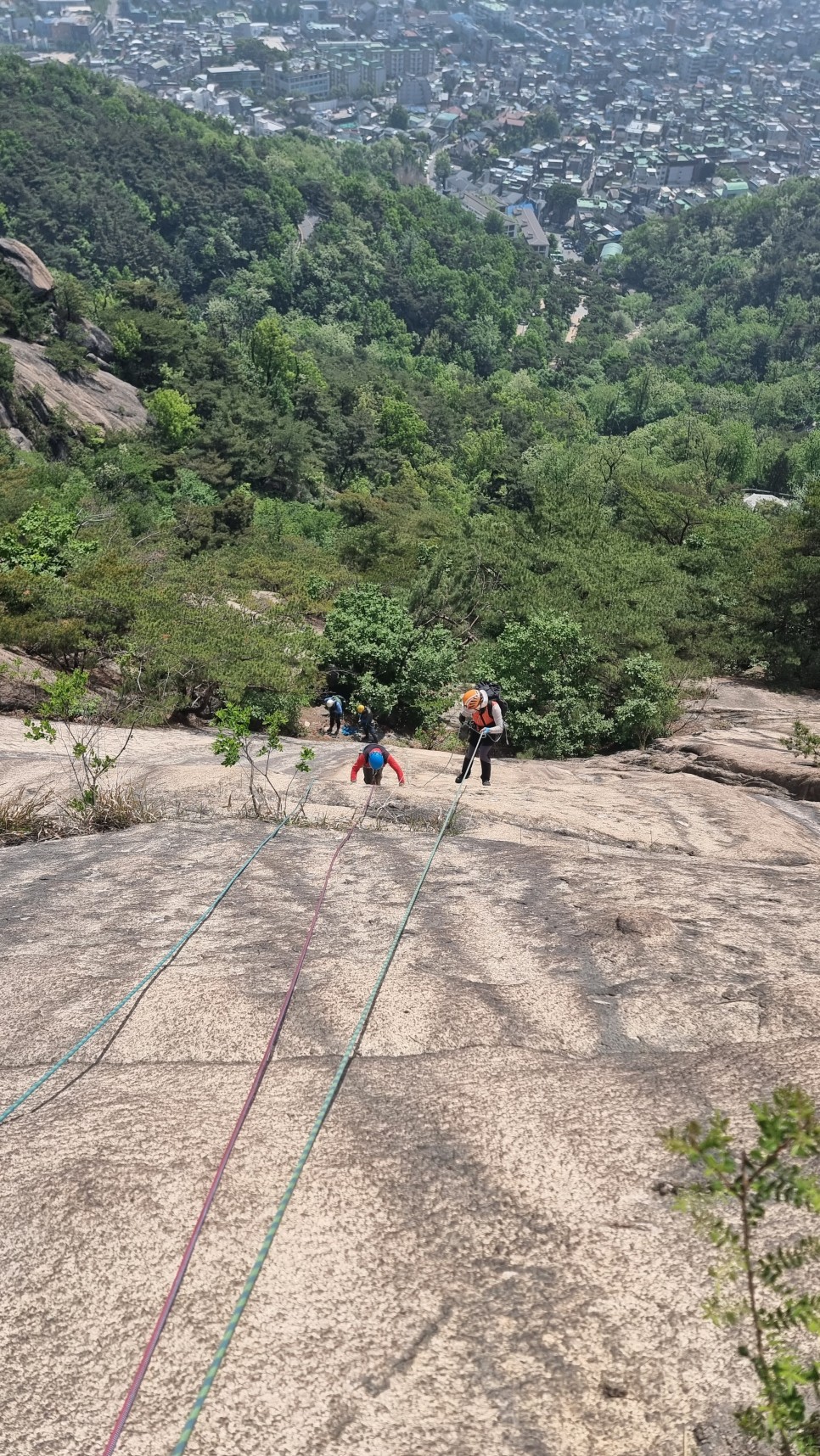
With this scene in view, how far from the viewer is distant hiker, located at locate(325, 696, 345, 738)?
17.9 meters

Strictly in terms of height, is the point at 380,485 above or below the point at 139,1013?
above

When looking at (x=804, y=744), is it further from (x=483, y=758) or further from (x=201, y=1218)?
(x=201, y=1218)

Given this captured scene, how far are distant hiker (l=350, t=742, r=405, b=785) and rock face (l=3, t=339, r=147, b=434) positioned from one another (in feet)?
126

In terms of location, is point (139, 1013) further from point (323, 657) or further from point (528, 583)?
point (528, 583)

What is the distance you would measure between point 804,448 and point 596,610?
5730 cm

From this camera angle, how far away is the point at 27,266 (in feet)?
170

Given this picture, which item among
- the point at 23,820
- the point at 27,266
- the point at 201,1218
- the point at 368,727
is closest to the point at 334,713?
the point at 368,727

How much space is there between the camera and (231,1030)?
18.2ft

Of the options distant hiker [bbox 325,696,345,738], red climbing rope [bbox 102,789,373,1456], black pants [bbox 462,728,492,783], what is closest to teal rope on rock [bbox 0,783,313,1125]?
red climbing rope [bbox 102,789,373,1456]

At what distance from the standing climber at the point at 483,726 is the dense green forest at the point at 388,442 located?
4990 millimetres

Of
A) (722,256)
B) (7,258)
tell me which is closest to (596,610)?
(7,258)

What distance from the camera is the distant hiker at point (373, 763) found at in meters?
11.2

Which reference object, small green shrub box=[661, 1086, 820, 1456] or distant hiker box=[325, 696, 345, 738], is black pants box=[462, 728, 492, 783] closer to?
distant hiker box=[325, 696, 345, 738]

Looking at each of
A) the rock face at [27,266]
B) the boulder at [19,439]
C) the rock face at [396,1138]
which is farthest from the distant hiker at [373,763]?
the rock face at [27,266]
